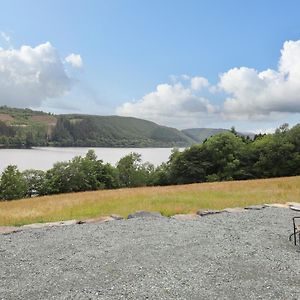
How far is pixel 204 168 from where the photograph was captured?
66500mm

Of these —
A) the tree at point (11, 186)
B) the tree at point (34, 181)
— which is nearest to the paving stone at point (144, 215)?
the tree at point (11, 186)

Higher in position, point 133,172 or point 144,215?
point 144,215

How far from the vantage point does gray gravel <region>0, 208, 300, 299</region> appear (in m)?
6.36

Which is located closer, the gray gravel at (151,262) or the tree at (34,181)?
the gray gravel at (151,262)

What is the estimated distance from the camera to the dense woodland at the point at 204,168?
202ft

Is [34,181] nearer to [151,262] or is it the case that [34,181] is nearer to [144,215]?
[144,215]

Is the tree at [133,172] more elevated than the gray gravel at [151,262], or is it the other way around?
the gray gravel at [151,262]

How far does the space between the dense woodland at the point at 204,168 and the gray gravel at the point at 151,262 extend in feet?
171

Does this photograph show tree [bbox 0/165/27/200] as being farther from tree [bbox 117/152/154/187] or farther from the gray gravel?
the gray gravel

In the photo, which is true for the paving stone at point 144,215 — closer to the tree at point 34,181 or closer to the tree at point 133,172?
the tree at point 34,181

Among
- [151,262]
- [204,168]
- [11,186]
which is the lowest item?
[11,186]

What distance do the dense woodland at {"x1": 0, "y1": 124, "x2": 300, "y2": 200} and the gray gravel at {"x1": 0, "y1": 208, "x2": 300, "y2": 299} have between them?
51987mm

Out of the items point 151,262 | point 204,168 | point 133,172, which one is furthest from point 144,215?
point 133,172

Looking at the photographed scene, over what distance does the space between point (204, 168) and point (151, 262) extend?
59640 millimetres
